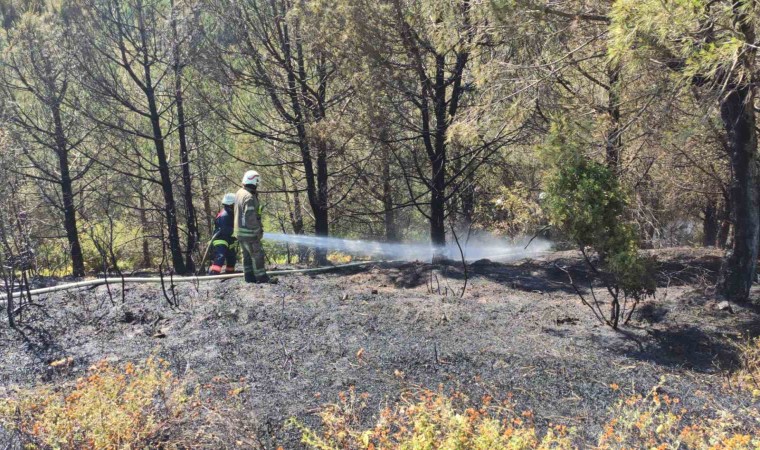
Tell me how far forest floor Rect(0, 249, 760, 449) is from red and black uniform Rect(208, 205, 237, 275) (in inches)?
80.1

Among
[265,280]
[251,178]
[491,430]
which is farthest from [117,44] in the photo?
[491,430]

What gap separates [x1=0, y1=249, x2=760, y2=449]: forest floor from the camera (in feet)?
13.1

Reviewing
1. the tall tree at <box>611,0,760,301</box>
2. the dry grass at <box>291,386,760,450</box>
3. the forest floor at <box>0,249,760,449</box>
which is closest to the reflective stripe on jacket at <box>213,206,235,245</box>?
the forest floor at <box>0,249,760,449</box>

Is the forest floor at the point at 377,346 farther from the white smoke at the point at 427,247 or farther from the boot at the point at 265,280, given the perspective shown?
the white smoke at the point at 427,247

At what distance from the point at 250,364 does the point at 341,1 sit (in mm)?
5693

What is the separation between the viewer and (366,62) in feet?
28.7

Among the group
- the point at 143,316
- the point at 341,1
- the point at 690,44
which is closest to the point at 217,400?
the point at 143,316

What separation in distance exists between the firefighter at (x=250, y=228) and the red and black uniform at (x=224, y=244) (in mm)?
1448

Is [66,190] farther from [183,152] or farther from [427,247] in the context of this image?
[427,247]

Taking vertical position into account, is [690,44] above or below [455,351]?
above

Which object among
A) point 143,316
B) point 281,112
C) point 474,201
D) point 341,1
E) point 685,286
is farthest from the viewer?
point 474,201

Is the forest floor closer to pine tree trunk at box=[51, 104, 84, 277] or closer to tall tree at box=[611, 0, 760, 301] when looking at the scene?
tall tree at box=[611, 0, 760, 301]

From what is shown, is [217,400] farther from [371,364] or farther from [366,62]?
[366,62]

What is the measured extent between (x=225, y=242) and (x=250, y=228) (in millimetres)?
1711
